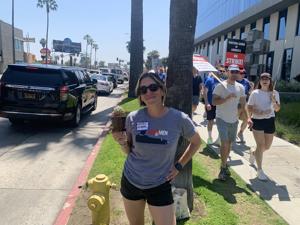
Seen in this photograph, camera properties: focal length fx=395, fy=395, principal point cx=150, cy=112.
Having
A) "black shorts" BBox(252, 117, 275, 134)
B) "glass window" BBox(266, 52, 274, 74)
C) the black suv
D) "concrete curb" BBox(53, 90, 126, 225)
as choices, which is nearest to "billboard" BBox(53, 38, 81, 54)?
"glass window" BBox(266, 52, 274, 74)

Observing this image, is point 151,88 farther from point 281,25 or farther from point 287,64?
point 281,25

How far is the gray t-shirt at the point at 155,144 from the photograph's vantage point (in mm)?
3111

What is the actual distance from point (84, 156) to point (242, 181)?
3411 mm

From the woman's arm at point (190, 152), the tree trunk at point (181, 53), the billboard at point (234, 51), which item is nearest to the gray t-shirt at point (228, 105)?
the tree trunk at point (181, 53)

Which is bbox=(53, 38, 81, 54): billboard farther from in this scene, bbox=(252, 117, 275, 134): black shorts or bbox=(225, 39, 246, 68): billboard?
bbox=(252, 117, 275, 134): black shorts

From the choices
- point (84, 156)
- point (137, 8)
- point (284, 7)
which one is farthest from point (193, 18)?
point (284, 7)

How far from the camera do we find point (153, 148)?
10.2ft

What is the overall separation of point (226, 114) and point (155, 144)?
130 inches

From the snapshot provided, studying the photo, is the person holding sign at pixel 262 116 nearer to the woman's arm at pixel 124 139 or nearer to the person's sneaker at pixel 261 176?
the person's sneaker at pixel 261 176

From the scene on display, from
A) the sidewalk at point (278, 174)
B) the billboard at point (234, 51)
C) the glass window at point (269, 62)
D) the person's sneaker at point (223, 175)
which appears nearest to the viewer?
the sidewalk at point (278, 174)

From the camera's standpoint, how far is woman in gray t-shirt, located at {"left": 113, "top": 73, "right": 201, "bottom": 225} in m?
3.12

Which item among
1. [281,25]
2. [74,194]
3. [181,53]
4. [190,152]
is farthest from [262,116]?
[281,25]

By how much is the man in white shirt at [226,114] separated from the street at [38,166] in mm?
2464

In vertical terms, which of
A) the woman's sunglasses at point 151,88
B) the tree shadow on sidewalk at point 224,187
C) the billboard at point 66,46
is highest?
the billboard at point 66,46
